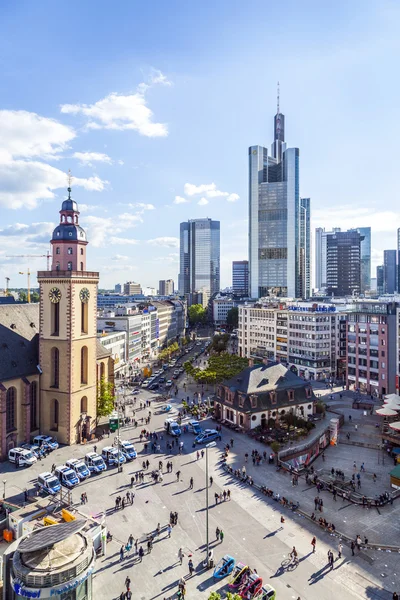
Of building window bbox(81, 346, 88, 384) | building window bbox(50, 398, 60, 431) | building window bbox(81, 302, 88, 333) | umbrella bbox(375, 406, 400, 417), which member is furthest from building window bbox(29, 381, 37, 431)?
umbrella bbox(375, 406, 400, 417)

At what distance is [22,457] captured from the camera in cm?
5059

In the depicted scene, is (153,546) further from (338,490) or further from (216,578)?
(338,490)

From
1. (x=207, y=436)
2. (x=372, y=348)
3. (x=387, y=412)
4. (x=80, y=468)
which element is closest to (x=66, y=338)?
(x=80, y=468)

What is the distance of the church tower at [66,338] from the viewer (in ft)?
192

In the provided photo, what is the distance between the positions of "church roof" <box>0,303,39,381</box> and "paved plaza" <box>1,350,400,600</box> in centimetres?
1201

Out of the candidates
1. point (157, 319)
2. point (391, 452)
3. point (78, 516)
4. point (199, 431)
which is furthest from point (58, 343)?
point (157, 319)

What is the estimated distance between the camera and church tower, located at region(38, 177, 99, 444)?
5850cm

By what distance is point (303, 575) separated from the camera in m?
31.6

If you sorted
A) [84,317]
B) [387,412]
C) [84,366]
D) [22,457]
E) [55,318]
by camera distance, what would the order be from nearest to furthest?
[22,457] → [55,318] → [84,366] → [84,317] → [387,412]

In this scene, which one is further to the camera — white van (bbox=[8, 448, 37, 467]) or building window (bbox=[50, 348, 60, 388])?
building window (bbox=[50, 348, 60, 388])

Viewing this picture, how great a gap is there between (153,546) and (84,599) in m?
14.3

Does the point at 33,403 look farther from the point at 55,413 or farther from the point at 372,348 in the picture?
the point at 372,348

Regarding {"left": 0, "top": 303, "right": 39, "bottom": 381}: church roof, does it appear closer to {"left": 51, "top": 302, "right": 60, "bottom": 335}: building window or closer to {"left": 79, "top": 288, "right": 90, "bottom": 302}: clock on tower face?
{"left": 51, "top": 302, "right": 60, "bottom": 335}: building window

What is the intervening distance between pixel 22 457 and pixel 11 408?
26.4 ft
